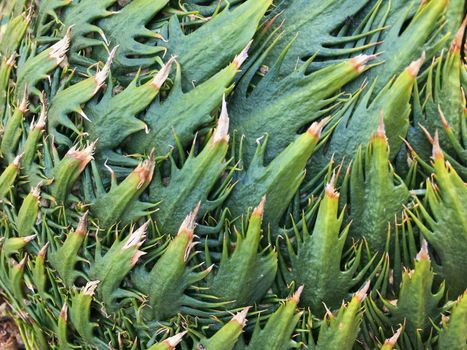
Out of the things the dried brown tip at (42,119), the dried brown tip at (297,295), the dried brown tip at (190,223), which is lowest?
the dried brown tip at (297,295)

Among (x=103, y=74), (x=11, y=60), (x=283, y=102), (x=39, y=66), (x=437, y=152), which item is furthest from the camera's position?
(x=11, y=60)

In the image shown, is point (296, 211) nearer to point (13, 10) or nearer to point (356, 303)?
point (356, 303)

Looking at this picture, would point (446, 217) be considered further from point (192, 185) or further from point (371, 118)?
point (192, 185)

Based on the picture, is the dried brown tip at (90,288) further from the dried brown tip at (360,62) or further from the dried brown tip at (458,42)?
the dried brown tip at (458,42)

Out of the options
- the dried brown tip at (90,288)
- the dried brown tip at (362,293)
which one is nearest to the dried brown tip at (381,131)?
the dried brown tip at (362,293)

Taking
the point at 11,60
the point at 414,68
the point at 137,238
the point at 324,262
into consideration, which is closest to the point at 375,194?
the point at 324,262

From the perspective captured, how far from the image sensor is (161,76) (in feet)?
6.13

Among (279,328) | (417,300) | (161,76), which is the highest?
(161,76)

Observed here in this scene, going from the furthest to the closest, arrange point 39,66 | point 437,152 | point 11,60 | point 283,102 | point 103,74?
point 11,60
point 39,66
point 103,74
point 283,102
point 437,152

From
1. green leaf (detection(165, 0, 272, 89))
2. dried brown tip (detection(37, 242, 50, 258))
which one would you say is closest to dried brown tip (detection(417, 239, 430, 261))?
green leaf (detection(165, 0, 272, 89))

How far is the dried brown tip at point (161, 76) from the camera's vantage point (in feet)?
6.12

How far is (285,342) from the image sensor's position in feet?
6.10

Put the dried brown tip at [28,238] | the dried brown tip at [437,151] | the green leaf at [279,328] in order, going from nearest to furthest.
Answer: the dried brown tip at [437,151], the green leaf at [279,328], the dried brown tip at [28,238]

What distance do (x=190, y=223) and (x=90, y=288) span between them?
368 millimetres
